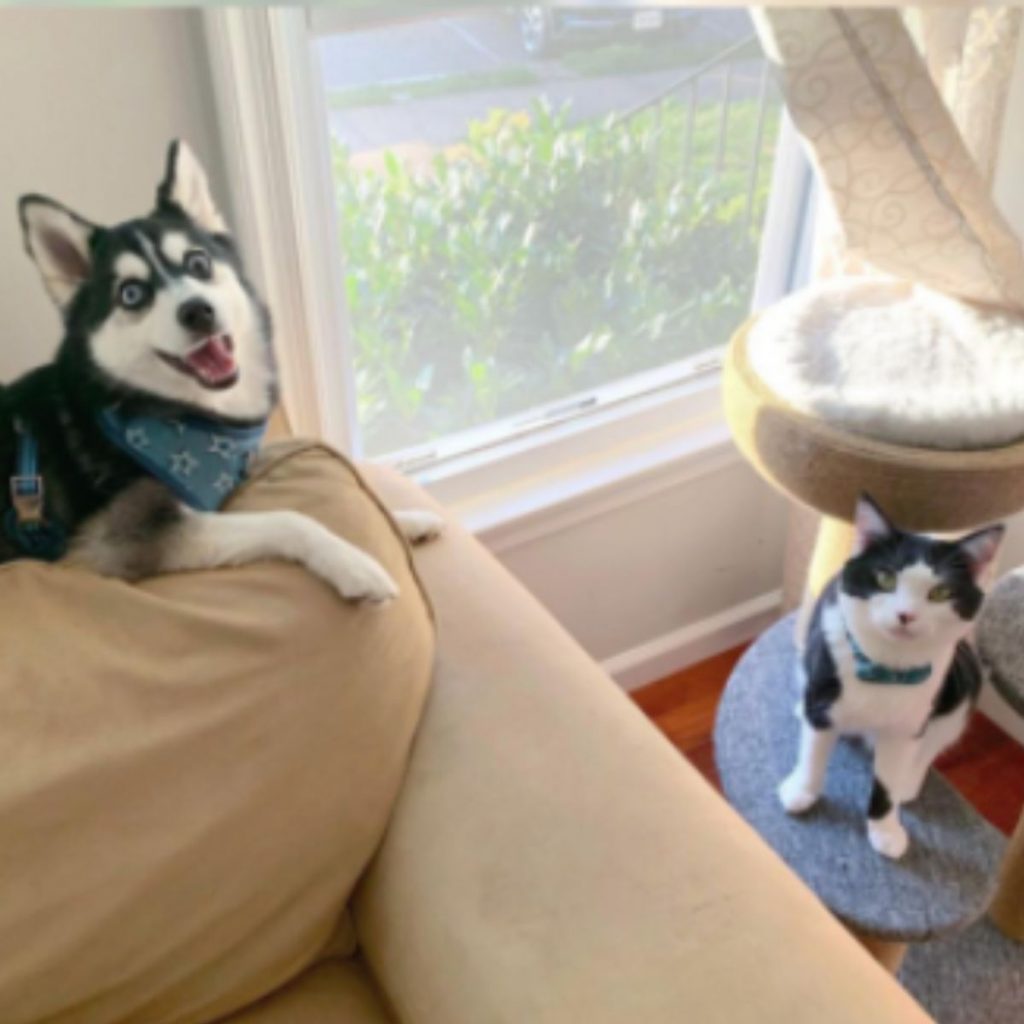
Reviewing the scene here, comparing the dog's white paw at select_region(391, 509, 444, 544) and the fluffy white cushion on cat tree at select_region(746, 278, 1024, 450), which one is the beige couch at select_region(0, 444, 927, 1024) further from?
the fluffy white cushion on cat tree at select_region(746, 278, 1024, 450)

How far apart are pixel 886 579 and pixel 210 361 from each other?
2.16 feet

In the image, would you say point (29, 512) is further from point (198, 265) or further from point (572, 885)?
point (572, 885)

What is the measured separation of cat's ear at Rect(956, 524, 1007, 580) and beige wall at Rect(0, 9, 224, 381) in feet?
2.83

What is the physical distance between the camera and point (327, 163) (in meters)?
1.20

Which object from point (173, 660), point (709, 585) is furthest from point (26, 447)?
point (709, 585)

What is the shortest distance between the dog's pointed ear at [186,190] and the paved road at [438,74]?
334mm

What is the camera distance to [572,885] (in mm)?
776

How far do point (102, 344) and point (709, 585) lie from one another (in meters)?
1.20

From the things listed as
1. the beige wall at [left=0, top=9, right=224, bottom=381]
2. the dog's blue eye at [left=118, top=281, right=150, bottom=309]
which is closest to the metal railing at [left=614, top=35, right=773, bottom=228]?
the beige wall at [left=0, top=9, right=224, bottom=381]

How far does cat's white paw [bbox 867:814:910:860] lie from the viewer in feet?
3.81

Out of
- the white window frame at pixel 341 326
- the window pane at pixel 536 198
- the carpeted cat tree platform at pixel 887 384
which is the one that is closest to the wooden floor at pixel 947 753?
the carpeted cat tree platform at pixel 887 384

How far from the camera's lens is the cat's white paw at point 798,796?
1.20m

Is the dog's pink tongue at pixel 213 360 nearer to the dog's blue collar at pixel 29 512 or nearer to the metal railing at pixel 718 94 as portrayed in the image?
the dog's blue collar at pixel 29 512

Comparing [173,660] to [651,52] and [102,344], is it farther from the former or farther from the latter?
[651,52]
